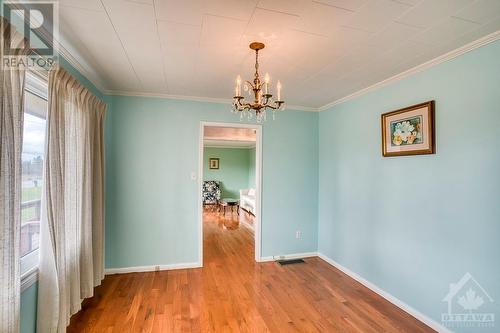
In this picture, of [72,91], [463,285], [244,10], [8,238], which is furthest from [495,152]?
[72,91]

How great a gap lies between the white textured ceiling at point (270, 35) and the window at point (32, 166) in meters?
0.50

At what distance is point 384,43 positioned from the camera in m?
1.91

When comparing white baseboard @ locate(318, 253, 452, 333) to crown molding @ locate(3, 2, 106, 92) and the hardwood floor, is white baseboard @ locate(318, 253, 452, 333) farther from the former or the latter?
crown molding @ locate(3, 2, 106, 92)

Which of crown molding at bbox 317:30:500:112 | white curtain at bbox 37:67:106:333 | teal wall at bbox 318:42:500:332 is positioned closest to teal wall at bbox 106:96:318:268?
white curtain at bbox 37:67:106:333

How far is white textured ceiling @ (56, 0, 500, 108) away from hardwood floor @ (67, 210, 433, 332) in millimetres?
2410

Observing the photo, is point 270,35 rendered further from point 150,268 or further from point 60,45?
point 150,268

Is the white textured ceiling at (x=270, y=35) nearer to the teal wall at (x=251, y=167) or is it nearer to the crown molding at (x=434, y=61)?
the crown molding at (x=434, y=61)

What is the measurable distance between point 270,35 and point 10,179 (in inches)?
73.9

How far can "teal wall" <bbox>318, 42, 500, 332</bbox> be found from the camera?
183cm

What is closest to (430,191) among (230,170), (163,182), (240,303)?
(240,303)

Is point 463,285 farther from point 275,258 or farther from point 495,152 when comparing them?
point 275,258

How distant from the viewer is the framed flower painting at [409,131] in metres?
2.22

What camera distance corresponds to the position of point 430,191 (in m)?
2.24

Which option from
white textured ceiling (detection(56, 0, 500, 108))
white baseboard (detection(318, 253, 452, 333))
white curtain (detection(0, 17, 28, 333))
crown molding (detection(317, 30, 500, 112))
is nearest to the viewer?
white curtain (detection(0, 17, 28, 333))
